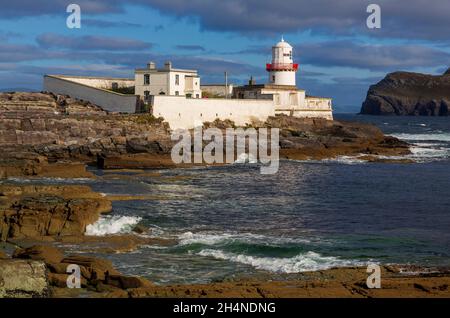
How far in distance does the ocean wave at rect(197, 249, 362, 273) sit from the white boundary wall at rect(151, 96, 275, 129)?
120 ft

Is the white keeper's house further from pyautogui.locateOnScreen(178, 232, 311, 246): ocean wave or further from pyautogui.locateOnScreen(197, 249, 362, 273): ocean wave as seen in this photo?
pyautogui.locateOnScreen(197, 249, 362, 273): ocean wave

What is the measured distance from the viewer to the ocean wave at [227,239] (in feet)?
83.3

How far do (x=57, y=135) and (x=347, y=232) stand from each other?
3043 cm

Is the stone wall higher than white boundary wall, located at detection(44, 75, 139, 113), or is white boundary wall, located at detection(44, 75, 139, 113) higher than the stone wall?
the stone wall

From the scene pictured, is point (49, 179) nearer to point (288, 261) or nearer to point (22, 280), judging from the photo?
point (288, 261)

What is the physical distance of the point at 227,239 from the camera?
25922mm

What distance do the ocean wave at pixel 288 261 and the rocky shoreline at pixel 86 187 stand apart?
1.33m

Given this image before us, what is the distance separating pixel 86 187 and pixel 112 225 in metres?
6.25

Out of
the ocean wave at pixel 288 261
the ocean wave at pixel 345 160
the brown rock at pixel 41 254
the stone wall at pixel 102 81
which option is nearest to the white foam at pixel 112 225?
the ocean wave at pixel 288 261

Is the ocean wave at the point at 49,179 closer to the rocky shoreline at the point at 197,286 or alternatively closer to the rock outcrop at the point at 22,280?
the rocky shoreline at the point at 197,286

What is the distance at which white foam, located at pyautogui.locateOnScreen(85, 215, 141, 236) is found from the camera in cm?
2672

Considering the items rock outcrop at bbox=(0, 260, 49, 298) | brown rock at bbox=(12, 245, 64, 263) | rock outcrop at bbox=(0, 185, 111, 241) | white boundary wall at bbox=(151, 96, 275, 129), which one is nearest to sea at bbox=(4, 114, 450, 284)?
rock outcrop at bbox=(0, 185, 111, 241)
